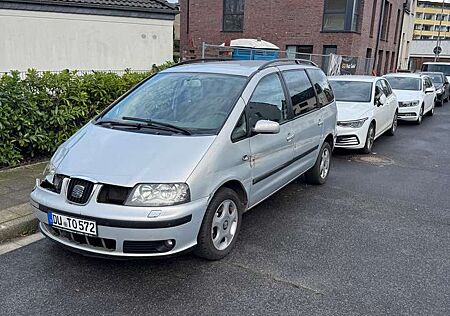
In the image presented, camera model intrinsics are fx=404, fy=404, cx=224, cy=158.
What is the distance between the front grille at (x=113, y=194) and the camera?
3.00 meters

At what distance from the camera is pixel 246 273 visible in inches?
134

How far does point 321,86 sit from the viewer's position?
19.1 ft

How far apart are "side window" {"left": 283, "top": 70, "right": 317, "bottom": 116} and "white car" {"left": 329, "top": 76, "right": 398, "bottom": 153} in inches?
103

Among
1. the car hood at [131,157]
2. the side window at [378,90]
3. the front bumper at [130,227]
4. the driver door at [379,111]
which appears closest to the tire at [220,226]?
the front bumper at [130,227]

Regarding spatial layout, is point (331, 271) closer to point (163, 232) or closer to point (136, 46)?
point (163, 232)

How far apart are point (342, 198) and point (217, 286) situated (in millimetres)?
2784

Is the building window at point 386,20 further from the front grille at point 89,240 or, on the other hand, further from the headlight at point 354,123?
the front grille at point 89,240

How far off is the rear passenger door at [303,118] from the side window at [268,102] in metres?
0.22

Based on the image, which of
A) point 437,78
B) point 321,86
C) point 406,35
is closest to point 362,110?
point 321,86

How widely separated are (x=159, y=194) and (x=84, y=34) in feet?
37.1

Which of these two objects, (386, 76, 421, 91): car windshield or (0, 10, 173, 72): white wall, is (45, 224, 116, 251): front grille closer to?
(0, 10, 173, 72): white wall

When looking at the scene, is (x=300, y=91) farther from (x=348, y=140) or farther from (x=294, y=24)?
(x=294, y=24)

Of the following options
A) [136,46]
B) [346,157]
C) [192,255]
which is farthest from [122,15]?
[192,255]

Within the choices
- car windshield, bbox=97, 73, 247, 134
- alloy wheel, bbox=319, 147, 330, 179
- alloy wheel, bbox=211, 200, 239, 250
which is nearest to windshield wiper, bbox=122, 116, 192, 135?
car windshield, bbox=97, 73, 247, 134
